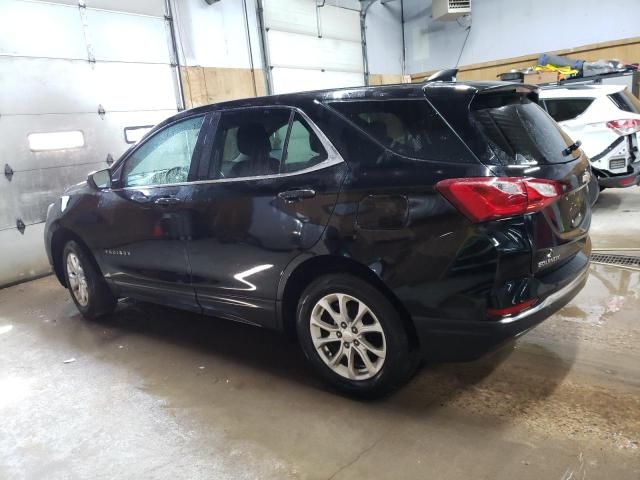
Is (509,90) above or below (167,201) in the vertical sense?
above

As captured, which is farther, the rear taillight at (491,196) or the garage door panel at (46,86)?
the garage door panel at (46,86)

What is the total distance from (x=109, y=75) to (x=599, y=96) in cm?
630

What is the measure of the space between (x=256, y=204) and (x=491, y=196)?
4.15ft

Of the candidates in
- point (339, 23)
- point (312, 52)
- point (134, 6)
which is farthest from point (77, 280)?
point (339, 23)

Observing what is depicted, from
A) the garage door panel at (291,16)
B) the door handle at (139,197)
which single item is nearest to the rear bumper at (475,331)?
the door handle at (139,197)

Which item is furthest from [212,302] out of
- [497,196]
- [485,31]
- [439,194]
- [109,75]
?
[485,31]

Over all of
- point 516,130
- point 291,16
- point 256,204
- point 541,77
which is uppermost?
point 291,16

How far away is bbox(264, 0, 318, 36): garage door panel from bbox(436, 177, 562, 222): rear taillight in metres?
7.75

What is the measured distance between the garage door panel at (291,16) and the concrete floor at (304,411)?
22.6 feet

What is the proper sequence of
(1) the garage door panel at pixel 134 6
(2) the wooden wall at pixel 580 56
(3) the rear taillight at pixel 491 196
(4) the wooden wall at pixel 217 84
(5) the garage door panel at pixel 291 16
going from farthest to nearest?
(2) the wooden wall at pixel 580 56, (5) the garage door panel at pixel 291 16, (4) the wooden wall at pixel 217 84, (1) the garage door panel at pixel 134 6, (3) the rear taillight at pixel 491 196

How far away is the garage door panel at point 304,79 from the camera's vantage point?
916cm

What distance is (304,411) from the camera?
263 cm

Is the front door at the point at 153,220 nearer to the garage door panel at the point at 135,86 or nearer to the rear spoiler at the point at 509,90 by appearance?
the rear spoiler at the point at 509,90

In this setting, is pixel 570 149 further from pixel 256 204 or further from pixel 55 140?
pixel 55 140
